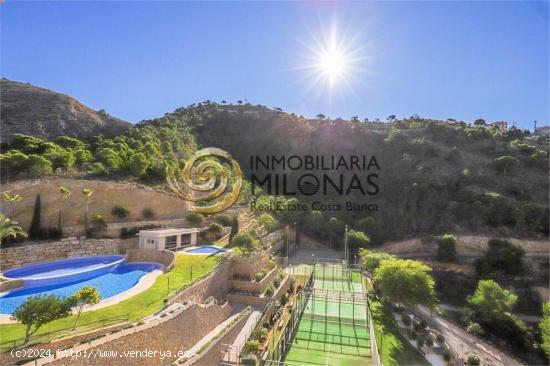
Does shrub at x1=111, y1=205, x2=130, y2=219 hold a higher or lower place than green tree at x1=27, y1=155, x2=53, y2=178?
lower

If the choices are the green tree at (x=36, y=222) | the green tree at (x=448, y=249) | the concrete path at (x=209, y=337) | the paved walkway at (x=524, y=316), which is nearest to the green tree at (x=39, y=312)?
the concrete path at (x=209, y=337)

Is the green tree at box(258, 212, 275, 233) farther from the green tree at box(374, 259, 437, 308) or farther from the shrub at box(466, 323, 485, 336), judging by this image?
the shrub at box(466, 323, 485, 336)

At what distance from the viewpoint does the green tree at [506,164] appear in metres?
47.2

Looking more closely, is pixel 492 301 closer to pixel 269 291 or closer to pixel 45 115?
pixel 269 291

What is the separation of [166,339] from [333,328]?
928cm

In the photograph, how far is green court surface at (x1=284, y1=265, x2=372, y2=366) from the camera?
1460 centimetres

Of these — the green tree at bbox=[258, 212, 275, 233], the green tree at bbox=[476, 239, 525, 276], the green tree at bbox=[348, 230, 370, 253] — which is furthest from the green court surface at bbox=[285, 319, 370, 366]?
the green tree at bbox=[476, 239, 525, 276]

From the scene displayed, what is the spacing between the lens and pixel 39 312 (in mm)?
9688

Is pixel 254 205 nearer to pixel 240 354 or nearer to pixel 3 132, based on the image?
pixel 240 354

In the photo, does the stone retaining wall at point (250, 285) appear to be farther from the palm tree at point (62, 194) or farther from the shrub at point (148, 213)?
the palm tree at point (62, 194)

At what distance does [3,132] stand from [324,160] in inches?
1948

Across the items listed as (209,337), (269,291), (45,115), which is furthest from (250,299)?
(45,115)

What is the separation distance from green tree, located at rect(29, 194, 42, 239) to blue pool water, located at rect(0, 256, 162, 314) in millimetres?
3500

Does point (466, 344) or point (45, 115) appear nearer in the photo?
point (466, 344)
